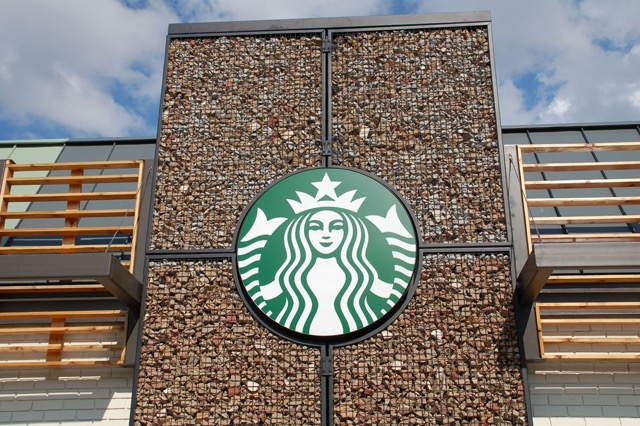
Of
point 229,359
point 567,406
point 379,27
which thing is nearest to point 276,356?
point 229,359

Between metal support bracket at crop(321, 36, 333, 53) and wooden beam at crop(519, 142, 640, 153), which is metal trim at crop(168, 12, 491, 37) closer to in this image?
metal support bracket at crop(321, 36, 333, 53)

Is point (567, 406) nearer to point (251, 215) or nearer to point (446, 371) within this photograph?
point (446, 371)

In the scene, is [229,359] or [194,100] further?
[194,100]

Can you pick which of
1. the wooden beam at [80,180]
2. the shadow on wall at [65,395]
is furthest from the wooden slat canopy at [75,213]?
the shadow on wall at [65,395]

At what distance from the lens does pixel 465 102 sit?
839cm

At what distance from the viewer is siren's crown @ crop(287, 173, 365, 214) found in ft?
25.9

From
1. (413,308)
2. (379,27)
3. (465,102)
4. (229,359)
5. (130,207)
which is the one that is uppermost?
(379,27)

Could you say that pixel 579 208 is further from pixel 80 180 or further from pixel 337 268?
pixel 80 180

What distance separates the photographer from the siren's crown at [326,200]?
7.90 meters

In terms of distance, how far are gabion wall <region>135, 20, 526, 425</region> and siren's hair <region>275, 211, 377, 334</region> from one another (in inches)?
10.9

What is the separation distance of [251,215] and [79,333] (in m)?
2.47

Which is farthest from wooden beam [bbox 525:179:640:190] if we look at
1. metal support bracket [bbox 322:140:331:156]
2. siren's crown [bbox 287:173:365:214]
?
metal support bracket [bbox 322:140:331:156]

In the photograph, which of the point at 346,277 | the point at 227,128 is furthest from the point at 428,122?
the point at 227,128

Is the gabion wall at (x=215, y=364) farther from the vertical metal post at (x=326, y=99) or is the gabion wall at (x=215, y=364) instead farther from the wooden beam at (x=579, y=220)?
the wooden beam at (x=579, y=220)
